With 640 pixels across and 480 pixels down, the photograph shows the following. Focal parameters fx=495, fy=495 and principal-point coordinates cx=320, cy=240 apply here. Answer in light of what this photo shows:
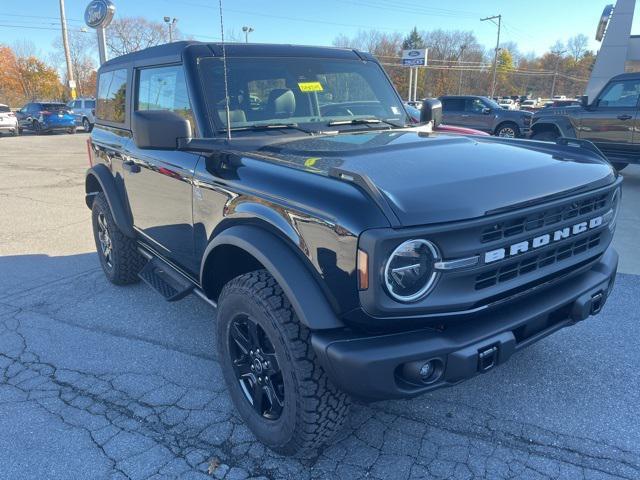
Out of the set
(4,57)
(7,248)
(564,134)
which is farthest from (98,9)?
(4,57)

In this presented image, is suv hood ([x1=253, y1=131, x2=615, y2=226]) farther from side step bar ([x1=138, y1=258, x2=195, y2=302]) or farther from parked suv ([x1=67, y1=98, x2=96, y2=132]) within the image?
parked suv ([x1=67, y1=98, x2=96, y2=132])

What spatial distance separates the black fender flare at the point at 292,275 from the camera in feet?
6.39

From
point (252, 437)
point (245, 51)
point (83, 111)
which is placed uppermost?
point (245, 51)

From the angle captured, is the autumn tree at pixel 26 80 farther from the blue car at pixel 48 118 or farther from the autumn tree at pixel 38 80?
the blue car at pixel 48 118

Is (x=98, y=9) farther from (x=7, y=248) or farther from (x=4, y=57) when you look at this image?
(x=4, y=57)

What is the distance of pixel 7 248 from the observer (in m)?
6.01

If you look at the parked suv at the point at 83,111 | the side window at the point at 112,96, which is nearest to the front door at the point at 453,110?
the side window at the point at 112,96

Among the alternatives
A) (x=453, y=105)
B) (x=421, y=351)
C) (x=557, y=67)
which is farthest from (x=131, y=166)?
(x=557, y=67)

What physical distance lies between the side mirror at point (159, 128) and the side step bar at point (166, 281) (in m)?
1.02

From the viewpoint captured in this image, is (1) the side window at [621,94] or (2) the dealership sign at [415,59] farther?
(2) the dealership sign at [415,59]

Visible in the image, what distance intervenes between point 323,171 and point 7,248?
17.8ft

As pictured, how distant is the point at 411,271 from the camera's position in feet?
6.17

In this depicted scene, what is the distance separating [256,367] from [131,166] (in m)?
2.09

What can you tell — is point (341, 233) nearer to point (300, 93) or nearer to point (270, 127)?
point (270, 127)
